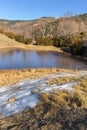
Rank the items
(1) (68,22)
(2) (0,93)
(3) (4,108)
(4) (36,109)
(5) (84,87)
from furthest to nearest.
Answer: (1) (68,22)
(2) (0,93)
(5) (84,87)
(3) (4,108)
(4) (36,109)

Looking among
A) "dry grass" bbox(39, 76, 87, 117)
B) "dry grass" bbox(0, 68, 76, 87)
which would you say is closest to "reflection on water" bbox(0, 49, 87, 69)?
"dry grass" bbox(0, 68, 76, 87)

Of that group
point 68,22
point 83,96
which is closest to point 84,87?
point 83,96

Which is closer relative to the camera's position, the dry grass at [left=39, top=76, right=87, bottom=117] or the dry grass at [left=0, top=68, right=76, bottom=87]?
the dry grass at [left=39, top=76, right=87, bottom=117]

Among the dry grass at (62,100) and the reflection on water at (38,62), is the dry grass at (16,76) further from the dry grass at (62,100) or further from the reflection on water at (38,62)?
the reflection on water at (38,62)

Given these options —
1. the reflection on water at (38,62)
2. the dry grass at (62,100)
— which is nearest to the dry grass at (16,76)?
the dry grass at (62,100)

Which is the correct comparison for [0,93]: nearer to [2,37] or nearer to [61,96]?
[61,96]

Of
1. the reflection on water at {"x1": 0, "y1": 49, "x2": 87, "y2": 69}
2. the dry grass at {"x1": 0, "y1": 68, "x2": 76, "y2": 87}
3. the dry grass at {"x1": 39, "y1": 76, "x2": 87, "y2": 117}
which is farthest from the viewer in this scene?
the reflection on water at {"x1": 0, "y1": 49, "x2": 87, "y2": 69}

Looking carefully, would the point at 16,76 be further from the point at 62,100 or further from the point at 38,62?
the point at 38,62

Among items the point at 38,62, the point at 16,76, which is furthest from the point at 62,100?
the point at 38,62

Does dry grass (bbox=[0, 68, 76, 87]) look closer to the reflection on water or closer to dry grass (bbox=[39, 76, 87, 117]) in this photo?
dry grass (bbox=[39, 76, 87, 117])

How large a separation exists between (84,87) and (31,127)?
3068 mm

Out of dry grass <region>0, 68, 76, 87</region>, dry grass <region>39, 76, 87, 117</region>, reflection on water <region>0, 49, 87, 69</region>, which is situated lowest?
reflection on water <region>0, 49, 87, 69</region>

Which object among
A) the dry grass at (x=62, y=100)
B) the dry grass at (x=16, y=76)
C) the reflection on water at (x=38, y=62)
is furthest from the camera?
the reflection on water at (x=38, y=62)

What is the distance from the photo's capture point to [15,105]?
7.61 metres
